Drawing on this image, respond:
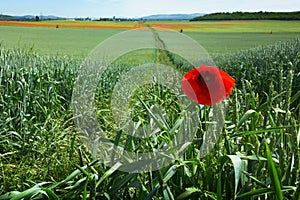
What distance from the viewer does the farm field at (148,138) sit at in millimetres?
1364

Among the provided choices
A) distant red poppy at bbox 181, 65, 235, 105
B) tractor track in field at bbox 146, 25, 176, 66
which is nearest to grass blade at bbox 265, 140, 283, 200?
distant red poppy at bbox 181, 65, 235, 105

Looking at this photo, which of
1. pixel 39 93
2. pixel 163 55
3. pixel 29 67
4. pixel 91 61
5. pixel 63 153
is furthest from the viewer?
pixel 163 55

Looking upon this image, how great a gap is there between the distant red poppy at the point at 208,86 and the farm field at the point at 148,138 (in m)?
0.06

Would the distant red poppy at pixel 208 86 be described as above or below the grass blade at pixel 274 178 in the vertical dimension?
above

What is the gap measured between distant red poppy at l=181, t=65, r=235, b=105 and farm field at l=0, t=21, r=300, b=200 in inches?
2.4

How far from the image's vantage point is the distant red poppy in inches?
51.9

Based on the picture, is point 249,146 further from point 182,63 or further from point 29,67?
point 182,63

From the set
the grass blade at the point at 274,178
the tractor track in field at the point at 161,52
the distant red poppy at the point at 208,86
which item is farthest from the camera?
the tractor track in field at the point at 161,52

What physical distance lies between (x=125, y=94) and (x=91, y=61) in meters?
0.92

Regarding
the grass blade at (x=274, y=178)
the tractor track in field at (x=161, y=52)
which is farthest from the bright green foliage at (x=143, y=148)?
the tractor track in field at (x=161, y=52)

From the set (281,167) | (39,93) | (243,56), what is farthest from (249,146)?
(243,56)

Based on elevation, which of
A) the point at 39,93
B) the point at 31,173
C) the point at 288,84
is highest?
the point at 288,84

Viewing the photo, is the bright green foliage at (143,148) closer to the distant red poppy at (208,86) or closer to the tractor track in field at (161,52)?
the distant red poppy at (208,86)

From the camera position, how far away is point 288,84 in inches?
48.3
